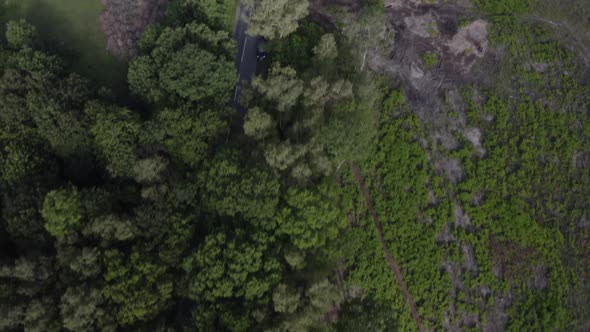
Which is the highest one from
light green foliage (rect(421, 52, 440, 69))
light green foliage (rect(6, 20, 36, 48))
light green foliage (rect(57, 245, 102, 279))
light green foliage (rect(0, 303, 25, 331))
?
light green foliage (rect(6, 20, 36, 48))

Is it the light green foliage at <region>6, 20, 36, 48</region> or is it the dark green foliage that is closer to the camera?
the light green foliage at <region>6, 20, 36, 48</region>

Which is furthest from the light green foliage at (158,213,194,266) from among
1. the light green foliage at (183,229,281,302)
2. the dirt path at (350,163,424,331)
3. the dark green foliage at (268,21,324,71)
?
the dark green foliage at (268,21,324,71)

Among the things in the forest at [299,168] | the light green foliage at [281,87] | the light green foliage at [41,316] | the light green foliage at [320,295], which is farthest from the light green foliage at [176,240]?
the light green foliage at [281,87]

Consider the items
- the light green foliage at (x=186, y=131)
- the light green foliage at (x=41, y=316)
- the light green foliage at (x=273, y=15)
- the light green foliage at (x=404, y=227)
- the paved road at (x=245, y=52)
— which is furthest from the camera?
the paved road at (x=245, y=52)

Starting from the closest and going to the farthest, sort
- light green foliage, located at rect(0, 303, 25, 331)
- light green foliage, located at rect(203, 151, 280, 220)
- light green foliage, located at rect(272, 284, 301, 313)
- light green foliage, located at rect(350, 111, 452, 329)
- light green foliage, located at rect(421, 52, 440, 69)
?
light green foliage, located at rect(0, 303, 25, 331)
light green foliage, located at rect(272, 284, 301, 313)
light green foliage, located at rect(203, 151, 280, 220)
light green foliage, located at rect(350, 111, 452, 329)
light green foliage, located at rect(421, 52, 440, 69)

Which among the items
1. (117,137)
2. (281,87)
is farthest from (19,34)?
(281,87)

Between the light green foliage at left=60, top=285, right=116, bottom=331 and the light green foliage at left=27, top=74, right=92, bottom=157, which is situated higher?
the light green foliage at left=27, top=74, right=92, bottom=157

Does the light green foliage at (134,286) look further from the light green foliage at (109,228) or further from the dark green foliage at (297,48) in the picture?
the dark green foliage at (297,48)

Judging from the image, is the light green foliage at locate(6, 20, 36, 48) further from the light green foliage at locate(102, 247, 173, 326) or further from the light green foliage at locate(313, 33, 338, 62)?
the light green foliage at locate(313, 33, 338, 62)
